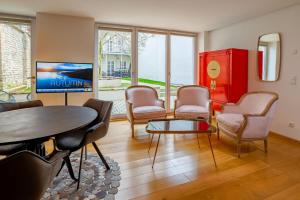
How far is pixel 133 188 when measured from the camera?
6.62ft

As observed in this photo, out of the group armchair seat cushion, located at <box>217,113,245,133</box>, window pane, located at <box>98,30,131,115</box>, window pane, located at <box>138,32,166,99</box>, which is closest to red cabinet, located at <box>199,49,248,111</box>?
armchair seat cushion, located at <box>217,113,245,133</box>

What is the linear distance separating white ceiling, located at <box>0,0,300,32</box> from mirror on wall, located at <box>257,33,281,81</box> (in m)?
0.50

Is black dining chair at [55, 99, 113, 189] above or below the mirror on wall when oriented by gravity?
below

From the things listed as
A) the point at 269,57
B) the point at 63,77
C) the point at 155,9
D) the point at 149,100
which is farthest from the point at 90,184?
the point at 269,57

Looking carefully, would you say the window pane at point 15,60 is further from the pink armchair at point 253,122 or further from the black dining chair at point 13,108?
the pink armchair at point 253,122

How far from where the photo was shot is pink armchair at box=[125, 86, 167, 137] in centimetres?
366

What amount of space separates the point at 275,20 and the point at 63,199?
4270 mm

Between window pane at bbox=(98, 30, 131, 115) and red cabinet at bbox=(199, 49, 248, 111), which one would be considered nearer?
red cabinet at bbox=(199, 49, 248, 111)

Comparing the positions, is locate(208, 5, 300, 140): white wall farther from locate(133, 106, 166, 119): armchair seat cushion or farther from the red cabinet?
locate(133, 106, 166, 119): armchair seat cushion

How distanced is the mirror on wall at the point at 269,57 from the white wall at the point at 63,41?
341 centimetres

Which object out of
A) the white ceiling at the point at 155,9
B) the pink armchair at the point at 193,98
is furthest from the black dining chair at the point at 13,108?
the pink armchair at the point at 193,98

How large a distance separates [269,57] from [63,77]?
3.84 meters

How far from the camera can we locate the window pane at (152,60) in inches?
201

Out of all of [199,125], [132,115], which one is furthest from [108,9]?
[199,125]
